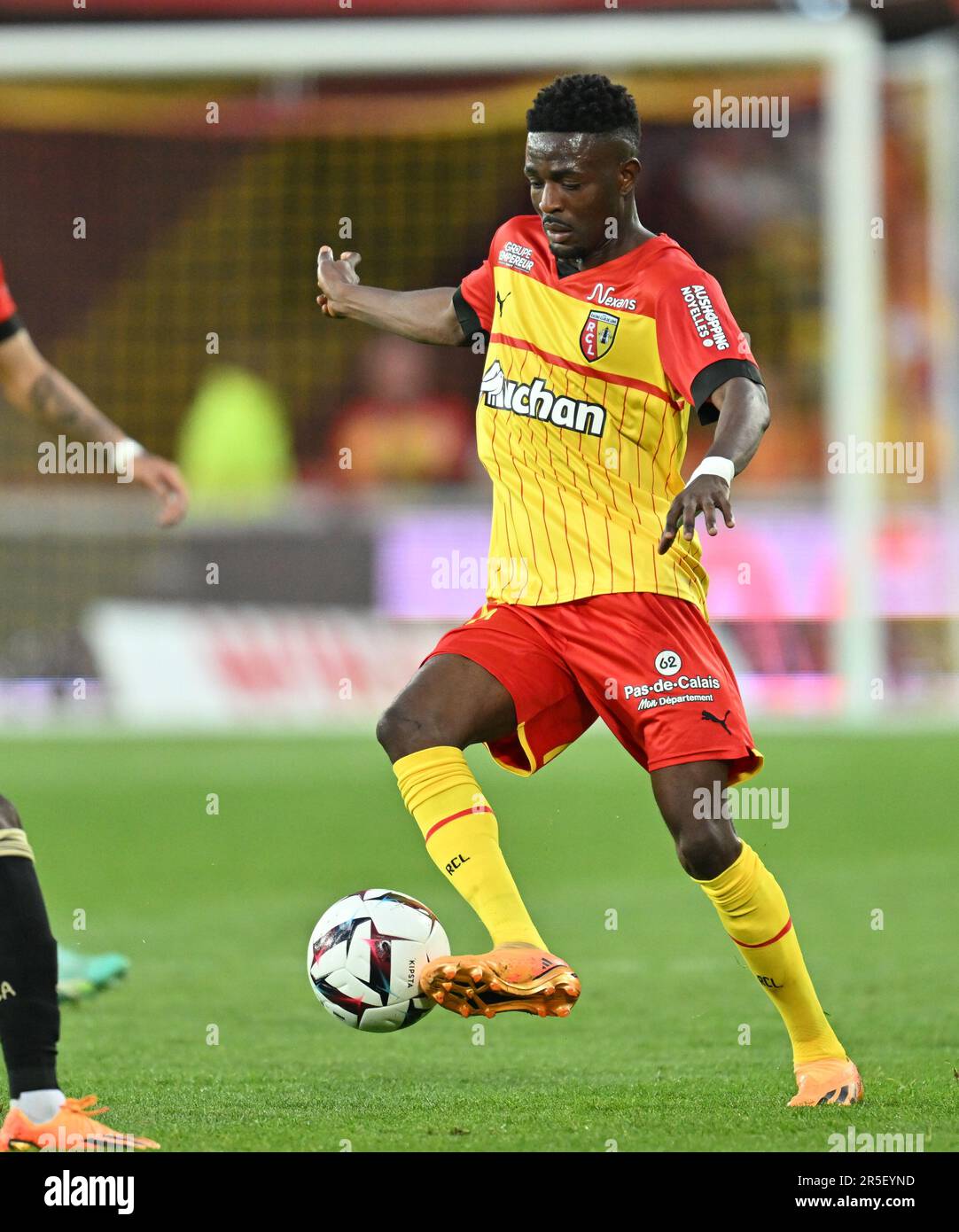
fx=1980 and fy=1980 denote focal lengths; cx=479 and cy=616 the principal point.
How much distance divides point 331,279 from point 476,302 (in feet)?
1.85

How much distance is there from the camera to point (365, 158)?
19016 millimetres

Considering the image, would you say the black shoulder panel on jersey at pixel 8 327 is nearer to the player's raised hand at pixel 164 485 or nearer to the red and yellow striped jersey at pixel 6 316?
the red and yellow striped jersey at pixel 6 316

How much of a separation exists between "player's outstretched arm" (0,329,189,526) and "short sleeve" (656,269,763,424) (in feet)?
4.05

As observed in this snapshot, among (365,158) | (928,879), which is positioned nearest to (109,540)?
(365,158)

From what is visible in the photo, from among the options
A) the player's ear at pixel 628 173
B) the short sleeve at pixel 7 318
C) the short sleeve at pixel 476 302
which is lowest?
the short sleeve at pixel 7 318

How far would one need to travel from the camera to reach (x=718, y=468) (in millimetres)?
4414

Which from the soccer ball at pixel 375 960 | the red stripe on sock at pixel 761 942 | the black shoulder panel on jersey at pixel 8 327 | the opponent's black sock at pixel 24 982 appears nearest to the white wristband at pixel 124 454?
the black shoulder panel on jersey at pixel 8 327

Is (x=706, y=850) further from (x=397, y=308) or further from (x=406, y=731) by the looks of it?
(x=397, y=308)

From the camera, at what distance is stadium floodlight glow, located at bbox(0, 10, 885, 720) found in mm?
14453

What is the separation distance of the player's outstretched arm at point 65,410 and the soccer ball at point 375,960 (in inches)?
43.5

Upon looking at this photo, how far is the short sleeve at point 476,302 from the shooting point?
209 inches

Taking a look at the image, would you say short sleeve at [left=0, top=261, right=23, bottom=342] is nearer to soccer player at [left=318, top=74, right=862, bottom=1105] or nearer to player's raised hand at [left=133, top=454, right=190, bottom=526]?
player's raised hand at [left=133, top=454, right=190, bottom=526]

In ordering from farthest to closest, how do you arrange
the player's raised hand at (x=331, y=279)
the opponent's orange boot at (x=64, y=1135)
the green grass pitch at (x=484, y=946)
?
the player's raised hand at (x=331, y=279), the green grass pitch at (x=484, y=946), the opponent's orange boot at (x=64, y=1135)

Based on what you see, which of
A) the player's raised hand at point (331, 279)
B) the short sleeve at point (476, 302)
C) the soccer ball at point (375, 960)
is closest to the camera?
the soccer ball at point (375, 960)
